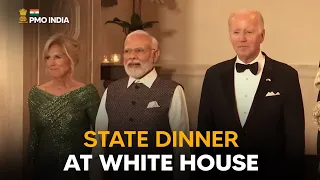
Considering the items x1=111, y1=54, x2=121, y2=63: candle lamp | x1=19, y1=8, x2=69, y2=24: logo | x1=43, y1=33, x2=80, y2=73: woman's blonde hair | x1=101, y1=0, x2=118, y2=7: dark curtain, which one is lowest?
x1=111, y1=54, x2=121, y2=63: candle lamp

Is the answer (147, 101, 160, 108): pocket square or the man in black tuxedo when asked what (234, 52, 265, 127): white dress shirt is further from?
(147, 101, 160, 108): pocket square

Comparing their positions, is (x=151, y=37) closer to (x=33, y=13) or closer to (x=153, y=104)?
(x=153, y=104)

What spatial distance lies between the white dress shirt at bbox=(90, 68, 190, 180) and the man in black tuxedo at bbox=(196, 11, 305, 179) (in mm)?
55

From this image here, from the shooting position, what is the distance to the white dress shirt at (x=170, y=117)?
55.2 inches

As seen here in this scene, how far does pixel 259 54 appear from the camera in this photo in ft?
4.56

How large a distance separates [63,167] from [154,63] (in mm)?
488

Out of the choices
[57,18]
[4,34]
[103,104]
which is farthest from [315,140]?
[4,34]

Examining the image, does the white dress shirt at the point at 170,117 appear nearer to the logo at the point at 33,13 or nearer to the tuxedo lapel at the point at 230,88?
the tuxedo lapel at the point at 230,88

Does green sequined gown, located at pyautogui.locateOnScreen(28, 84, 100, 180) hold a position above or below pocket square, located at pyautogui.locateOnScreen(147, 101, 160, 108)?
below

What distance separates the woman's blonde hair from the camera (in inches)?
57.3

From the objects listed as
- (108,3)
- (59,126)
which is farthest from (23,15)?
(59,126)

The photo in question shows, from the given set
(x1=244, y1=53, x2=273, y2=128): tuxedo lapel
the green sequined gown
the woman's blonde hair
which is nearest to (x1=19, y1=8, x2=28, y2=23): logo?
the woman's blonde hair

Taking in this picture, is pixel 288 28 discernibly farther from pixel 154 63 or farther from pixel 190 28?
pixel 154 63

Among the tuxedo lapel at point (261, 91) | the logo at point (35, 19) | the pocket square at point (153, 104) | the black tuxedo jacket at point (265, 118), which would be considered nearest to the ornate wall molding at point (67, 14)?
the logo at point (35, 19)
